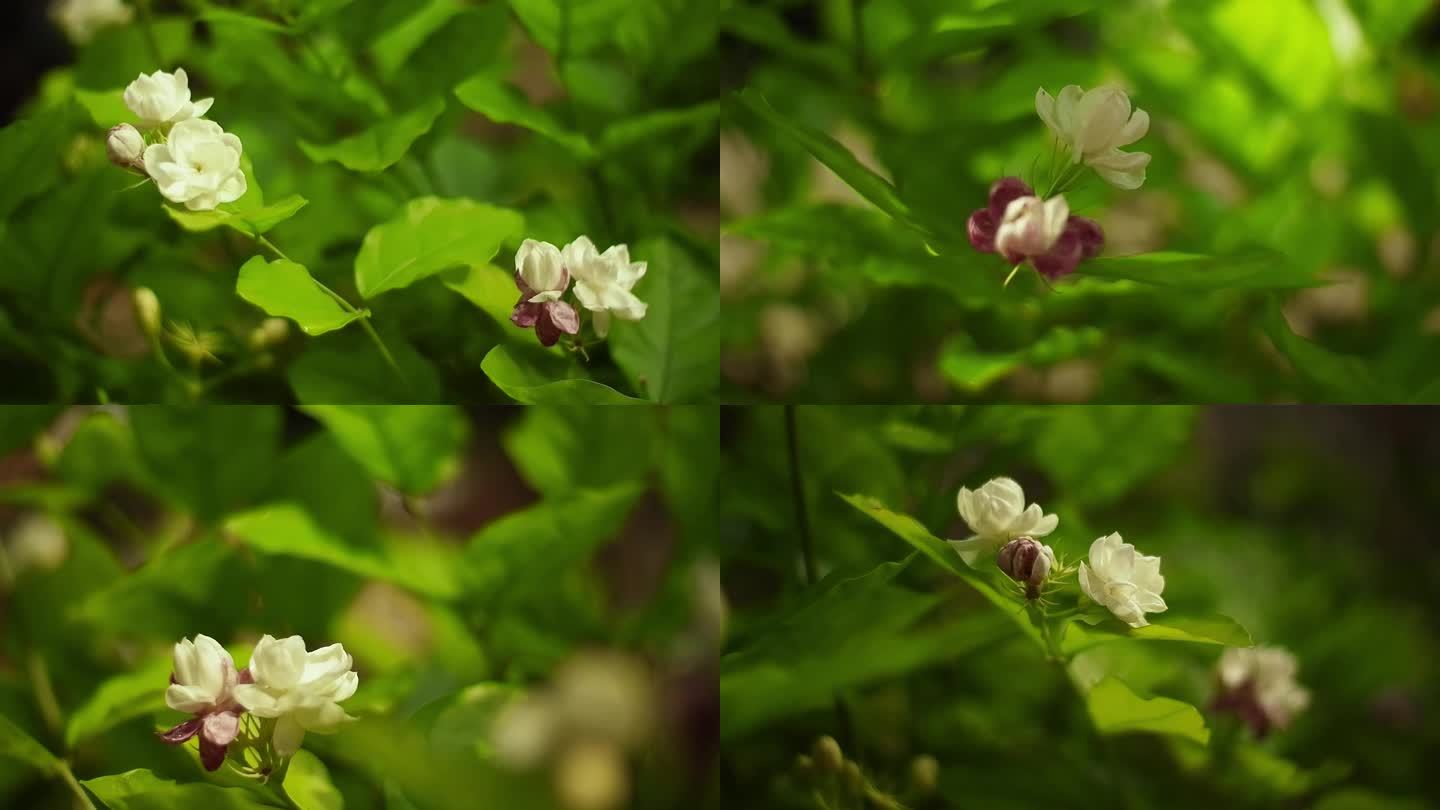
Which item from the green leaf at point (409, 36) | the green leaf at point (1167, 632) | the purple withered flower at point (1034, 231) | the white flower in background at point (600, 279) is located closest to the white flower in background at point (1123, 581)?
the green leaf at point (1167, 632)

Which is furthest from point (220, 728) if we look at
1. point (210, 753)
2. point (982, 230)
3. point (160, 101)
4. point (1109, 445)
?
point (1109, 445)

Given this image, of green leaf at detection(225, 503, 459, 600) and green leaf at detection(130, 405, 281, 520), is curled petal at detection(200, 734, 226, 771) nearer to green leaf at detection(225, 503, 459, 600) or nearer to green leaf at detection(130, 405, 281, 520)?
green leaf at detection(225, 503, 459, 600)

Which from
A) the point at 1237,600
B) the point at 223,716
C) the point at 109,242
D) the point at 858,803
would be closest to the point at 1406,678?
the point at 1237,600

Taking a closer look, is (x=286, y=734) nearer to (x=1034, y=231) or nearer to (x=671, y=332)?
(x=671, y=332)

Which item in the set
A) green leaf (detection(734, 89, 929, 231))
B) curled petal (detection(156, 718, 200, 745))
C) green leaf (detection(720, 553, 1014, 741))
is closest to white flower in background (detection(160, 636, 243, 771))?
curled petal (detection(156, 718, 200, 745))

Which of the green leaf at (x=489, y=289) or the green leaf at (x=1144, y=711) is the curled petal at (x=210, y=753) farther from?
the green leaf at (x=1144, y=711)
